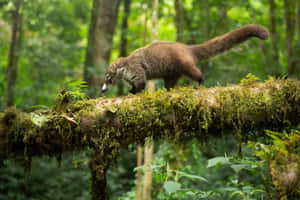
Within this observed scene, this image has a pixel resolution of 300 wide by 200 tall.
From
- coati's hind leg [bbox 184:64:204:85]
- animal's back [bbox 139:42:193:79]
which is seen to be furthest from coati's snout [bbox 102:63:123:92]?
coati's hind leg [bbox 184:64:204:85]

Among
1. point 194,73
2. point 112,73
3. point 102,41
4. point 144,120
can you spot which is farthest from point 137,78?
point 102,41

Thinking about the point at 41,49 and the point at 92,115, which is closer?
the point at 92,115

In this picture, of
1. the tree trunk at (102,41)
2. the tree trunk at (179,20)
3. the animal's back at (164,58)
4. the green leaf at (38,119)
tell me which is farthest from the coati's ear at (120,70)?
the tree trunk at (179,20)

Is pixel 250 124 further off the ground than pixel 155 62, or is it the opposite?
pixel 155 62

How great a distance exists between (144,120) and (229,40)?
2221 mm

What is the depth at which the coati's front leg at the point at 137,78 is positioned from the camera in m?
4.16

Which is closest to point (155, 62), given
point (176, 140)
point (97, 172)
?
point (176, 140)

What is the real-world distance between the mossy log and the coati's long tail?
1368 mm

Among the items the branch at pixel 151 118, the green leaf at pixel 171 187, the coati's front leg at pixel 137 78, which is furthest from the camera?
the coati's front leg at pixel 137 78

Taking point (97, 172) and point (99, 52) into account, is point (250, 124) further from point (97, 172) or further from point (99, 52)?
point (99, 52)

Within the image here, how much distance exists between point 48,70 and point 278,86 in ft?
23.1

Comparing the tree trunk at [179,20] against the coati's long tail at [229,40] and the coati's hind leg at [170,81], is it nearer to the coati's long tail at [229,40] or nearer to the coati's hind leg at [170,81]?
the coati's long tail at [229,40]

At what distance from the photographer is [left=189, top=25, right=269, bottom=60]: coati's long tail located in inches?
135

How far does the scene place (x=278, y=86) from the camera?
226cm
